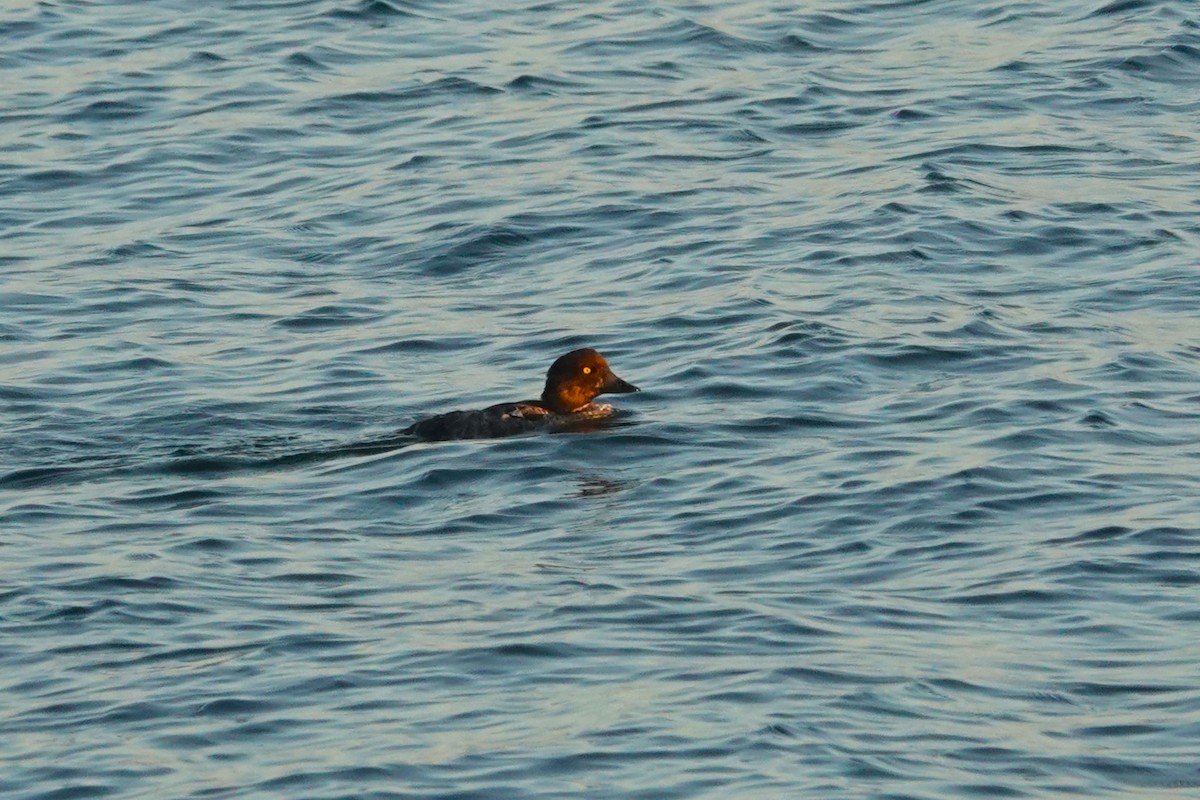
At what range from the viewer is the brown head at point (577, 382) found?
568 inches

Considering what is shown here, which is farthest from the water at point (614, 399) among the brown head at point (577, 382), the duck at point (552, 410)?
the brown head at point (577, 382)

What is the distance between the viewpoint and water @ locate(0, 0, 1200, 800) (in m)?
9.66

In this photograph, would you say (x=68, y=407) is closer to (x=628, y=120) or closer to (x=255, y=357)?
(x=255, y=357)

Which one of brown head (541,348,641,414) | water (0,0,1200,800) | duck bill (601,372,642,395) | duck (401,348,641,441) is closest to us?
water (0,0,1200,800)

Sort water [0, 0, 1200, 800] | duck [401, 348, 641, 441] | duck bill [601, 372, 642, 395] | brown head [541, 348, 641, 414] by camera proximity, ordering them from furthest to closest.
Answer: duck bill [601, 372, 642, 395]
brown head [541, 348, 641, 414]
duck [401, 348, 641, 441]
water [0, 0, 1200, 800]

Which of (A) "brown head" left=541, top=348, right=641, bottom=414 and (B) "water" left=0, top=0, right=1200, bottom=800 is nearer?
(B) "water" left=0, top=0, right=1200, bottom=800

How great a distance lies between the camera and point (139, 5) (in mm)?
26531

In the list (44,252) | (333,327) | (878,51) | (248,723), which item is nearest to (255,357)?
(333,327)

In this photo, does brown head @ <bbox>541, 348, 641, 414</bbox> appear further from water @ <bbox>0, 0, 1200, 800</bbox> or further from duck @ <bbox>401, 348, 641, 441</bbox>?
water @ <bbox>0, 0, 1200, 800</bbox>

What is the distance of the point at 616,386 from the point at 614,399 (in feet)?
1.63

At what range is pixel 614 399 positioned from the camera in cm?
1517

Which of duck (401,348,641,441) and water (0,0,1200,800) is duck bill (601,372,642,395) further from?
water (0,0,1200,800)

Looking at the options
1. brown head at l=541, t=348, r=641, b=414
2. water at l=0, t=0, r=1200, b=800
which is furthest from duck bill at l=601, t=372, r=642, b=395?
water at l=0, t=0, r=1200, b=800

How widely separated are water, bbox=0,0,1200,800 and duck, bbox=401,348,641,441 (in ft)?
0.55
